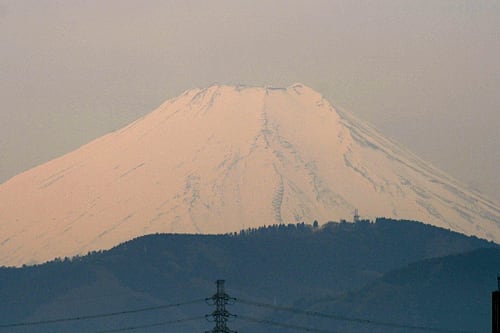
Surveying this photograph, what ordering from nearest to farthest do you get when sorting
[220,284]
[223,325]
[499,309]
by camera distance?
1. [499,309]
2. [220,284]
3. [223,325]

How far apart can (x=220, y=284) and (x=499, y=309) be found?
74.5 ft

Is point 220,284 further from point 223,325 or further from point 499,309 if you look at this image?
point 499,309

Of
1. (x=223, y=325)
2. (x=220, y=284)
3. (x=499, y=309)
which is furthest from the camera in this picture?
(x=223, y=325)

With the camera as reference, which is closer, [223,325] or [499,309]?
[499,309]

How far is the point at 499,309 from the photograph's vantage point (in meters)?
80.6

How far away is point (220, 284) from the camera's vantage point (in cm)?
10006

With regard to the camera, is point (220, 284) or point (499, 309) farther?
point (220, 284)

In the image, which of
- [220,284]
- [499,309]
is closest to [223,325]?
[220,284]

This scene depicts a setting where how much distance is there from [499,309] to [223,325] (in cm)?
2917

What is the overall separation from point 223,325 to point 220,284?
7.60 metres

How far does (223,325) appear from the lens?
352 feet
